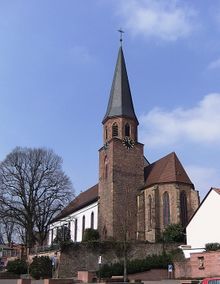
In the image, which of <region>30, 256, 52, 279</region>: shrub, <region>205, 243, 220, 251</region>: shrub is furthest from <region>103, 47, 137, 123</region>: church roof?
<region>205, 243, 220, 251</region>: shrub

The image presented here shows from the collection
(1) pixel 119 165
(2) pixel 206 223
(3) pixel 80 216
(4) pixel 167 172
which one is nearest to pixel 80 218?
(3) pixel 80 216

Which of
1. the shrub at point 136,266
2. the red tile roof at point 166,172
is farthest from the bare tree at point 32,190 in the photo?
the shrub at point 136,266

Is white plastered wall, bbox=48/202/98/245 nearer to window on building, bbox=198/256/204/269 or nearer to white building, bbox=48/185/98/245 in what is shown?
white building, bbox=48/185/98/245

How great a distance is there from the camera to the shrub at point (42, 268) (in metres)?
38.4

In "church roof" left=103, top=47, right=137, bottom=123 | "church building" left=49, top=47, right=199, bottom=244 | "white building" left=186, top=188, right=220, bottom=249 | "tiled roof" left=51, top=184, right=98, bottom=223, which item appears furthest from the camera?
"tiled roof" left=51, top=184, right=98, bottom=223

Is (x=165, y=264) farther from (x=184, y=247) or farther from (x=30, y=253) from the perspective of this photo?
(x=30, y=253)

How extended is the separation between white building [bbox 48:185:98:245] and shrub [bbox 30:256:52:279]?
14.8 meters

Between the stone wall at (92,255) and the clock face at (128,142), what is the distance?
14677mm

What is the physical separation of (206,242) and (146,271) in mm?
5667

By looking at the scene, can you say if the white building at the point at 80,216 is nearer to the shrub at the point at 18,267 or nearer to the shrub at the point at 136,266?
the shrub at the point at 18,267

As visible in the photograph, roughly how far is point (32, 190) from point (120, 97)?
16.5m

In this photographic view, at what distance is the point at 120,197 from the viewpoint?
50.8 meters

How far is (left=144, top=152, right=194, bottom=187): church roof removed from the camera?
1957 inches

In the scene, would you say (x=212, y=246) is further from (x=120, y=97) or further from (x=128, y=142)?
(x=120, y=97)
